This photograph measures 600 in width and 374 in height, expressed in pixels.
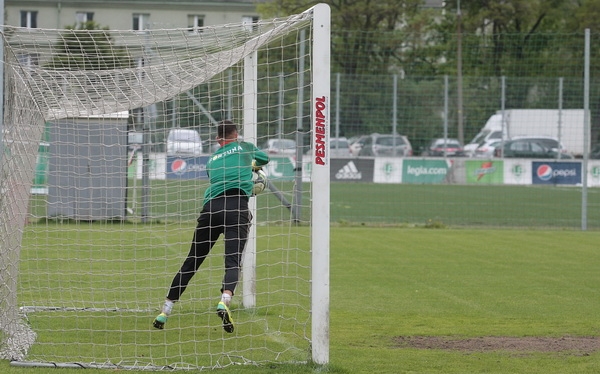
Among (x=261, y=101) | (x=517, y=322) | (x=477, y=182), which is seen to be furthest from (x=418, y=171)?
(x=517, y=322)

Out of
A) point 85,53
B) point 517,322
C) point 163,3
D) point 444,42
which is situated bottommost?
point 517,322

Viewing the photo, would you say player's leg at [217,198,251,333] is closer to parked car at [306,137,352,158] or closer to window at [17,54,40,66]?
window at [17,54,40,66]

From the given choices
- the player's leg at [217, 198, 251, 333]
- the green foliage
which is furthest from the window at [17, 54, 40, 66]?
the player's leg at [217, 198, 251, 333]

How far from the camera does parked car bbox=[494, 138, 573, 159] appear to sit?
24.9 m

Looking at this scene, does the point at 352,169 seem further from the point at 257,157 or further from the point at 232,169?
the point at 232,169

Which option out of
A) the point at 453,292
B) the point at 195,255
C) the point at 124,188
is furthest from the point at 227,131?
the point at 453,292

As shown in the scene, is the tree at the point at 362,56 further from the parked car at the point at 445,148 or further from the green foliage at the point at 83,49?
the green foliage at the point at 83,49

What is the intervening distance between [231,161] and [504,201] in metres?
17.2

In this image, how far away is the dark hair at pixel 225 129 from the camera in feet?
29.7

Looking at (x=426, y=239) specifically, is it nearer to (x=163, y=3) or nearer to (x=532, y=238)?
(x=532, y=238)

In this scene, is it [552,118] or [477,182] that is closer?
[552,118]

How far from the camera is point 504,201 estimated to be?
2520 cm

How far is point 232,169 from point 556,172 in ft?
57.4

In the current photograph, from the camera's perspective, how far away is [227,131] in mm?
9102
